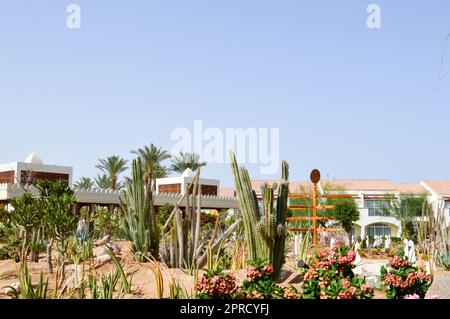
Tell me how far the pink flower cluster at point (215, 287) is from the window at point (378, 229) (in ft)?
128

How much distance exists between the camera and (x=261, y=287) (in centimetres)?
520

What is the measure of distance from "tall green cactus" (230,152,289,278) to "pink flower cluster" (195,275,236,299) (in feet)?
6.34

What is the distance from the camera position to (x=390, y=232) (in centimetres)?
A: 4219

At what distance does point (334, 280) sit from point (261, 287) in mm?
717

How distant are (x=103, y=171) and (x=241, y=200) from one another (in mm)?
29615

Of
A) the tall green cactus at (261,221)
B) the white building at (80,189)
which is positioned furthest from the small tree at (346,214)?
the tall green cactus at (261,221)

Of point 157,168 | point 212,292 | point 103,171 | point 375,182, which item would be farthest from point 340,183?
point 212,292

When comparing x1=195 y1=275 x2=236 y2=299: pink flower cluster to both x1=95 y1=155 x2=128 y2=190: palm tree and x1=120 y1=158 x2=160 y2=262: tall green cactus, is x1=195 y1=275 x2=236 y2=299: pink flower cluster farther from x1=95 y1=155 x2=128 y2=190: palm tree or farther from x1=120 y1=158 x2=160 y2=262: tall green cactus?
x1=95 y1=155 x2=128 y2=190: palm tree

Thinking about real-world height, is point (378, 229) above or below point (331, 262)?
below

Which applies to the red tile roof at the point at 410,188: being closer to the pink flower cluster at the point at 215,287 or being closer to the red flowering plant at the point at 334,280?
the red flowering plant at the point at 334,280

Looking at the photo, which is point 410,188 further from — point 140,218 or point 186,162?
point 140,218

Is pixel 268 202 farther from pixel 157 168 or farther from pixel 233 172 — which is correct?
pixel 157 168

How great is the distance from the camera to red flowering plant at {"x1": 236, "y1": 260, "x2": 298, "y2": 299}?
5.04 metres

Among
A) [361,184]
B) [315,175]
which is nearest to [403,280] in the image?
[315,175]
